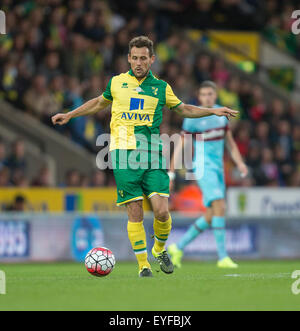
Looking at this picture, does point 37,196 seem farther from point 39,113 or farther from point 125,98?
point 125,98

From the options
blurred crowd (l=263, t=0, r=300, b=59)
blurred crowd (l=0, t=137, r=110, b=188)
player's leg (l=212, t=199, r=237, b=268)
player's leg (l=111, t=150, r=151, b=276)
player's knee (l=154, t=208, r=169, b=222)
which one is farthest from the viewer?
blurred crowd (l=263, t=0, r=300, b=59)

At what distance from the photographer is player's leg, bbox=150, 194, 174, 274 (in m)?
7.82

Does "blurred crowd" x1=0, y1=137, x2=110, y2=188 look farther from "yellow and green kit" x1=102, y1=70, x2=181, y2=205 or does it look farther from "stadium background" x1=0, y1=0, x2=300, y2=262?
"yellow and green kit" x1=102, y1=70, x2=181, y2=205

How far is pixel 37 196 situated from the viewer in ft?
46.3

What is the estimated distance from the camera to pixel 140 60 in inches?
307

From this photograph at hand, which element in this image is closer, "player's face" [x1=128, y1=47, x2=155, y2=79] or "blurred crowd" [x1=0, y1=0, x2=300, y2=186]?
"player's face" [x1=128, y1=47, x2=155, y2=79]

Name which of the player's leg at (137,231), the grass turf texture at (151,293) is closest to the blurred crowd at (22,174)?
the grass turf texture at (151,293)

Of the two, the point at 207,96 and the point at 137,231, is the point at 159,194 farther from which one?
the point at 207,96

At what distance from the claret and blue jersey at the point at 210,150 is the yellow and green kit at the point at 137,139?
2636 millimetres

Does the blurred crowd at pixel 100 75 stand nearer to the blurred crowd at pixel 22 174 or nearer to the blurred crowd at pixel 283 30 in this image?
the blurred crowd at pixel 22 174

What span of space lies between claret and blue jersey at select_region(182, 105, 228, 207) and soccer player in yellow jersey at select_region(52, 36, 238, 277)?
2.59 metres

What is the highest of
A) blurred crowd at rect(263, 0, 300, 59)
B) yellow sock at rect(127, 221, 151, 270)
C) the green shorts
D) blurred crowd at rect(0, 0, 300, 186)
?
blurred crowd at rect(263, 0, 300, 59)

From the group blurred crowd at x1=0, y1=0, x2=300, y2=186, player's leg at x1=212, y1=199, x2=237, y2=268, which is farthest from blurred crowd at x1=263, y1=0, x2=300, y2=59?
player's leg at x1=212, y1=199, x2=237, y2=268

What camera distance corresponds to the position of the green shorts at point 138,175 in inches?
305
